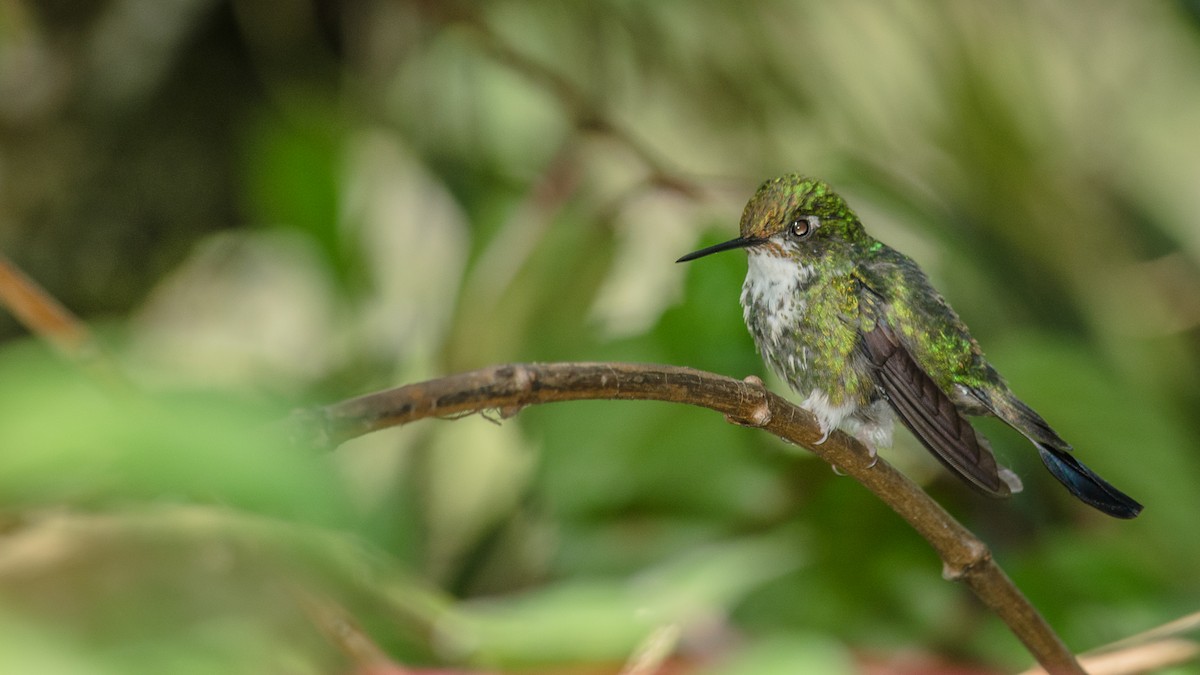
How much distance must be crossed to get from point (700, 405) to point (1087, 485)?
0.20 metres

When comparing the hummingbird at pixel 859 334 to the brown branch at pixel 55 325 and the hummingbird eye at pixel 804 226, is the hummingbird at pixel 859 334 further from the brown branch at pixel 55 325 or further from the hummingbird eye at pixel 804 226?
the brown branch at pixel 55 325

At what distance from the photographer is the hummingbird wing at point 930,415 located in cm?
50

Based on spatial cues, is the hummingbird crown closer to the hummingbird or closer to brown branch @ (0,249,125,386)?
the hummingbird

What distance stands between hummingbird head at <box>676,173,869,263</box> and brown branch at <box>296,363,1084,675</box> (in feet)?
0.34

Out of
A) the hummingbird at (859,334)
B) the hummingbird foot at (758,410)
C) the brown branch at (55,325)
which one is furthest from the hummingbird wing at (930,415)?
the brown branch at (55,325)

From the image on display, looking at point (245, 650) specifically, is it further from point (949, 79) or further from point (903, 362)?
point (949, 79)

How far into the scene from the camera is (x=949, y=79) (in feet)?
4.87

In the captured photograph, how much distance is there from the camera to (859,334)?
58cm

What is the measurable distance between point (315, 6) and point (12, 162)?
42 centimetres

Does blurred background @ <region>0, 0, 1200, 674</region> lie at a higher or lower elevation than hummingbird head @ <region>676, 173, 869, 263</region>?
higher

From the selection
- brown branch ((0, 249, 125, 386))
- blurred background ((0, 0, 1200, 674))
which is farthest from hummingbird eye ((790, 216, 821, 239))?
brown branch ((0, 249, 125, 386))

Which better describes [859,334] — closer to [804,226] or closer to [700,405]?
[804,226]

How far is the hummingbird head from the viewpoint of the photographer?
1.77 feet

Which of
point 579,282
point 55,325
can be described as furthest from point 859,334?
point 579,282
